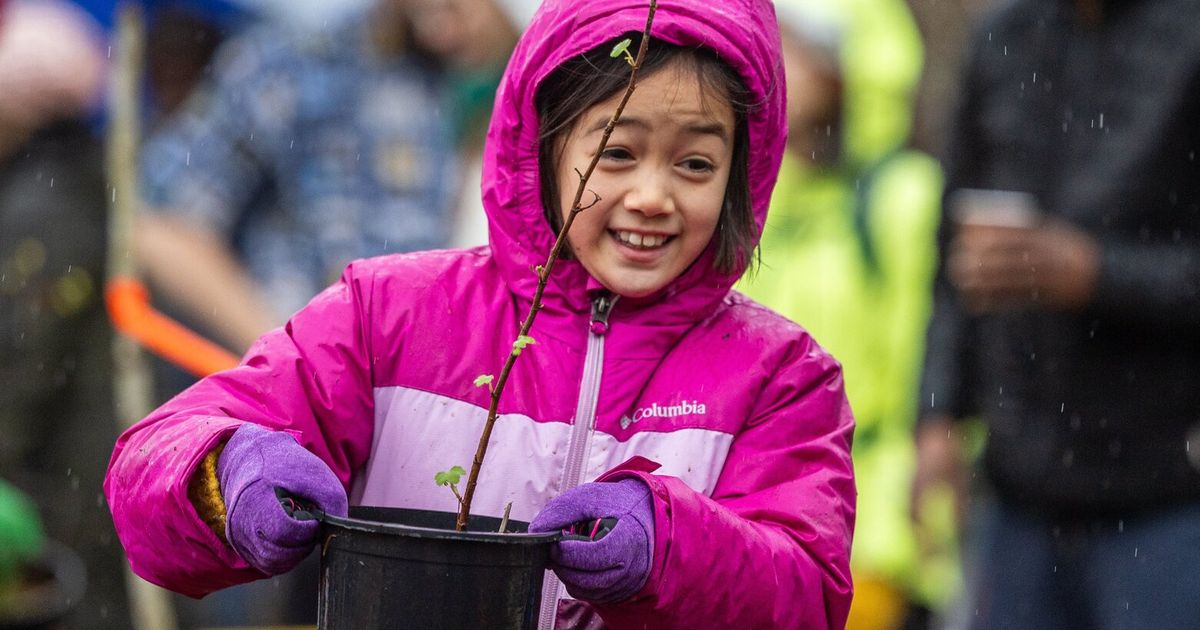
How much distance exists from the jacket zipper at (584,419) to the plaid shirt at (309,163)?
3.24 metres

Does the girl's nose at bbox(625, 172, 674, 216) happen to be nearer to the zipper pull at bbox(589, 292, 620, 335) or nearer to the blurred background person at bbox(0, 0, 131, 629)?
the zipper pull at bbox(589, 292, 620, 335)

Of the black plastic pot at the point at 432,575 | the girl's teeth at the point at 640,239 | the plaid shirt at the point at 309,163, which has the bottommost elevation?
the black plastic pot at the point at 432,575

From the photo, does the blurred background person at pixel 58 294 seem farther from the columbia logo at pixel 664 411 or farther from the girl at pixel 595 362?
the columbia logo at pixel 664 411

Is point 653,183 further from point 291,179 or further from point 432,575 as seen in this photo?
point 291,179

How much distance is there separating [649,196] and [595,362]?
0.30 m

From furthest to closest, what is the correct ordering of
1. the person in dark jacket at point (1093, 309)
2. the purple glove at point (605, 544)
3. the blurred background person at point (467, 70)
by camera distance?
1. the blurred background person at point (467, 70)
2. the person in dark jacket at point (1093, 309)
3. the purple glove at point (605, 544)

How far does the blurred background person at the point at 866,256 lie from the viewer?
241 inches

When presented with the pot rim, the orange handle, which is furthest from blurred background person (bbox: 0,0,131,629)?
the pot rim

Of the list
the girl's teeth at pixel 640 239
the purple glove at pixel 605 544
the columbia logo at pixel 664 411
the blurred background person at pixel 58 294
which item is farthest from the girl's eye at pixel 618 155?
the blurred background person at pixel 58 294

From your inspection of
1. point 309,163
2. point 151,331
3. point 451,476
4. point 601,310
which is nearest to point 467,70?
point 309,163

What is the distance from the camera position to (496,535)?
259cm

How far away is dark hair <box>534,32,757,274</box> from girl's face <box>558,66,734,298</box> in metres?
0.02

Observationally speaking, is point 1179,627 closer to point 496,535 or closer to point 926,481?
point 926,481

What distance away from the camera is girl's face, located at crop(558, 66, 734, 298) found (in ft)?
10.4
